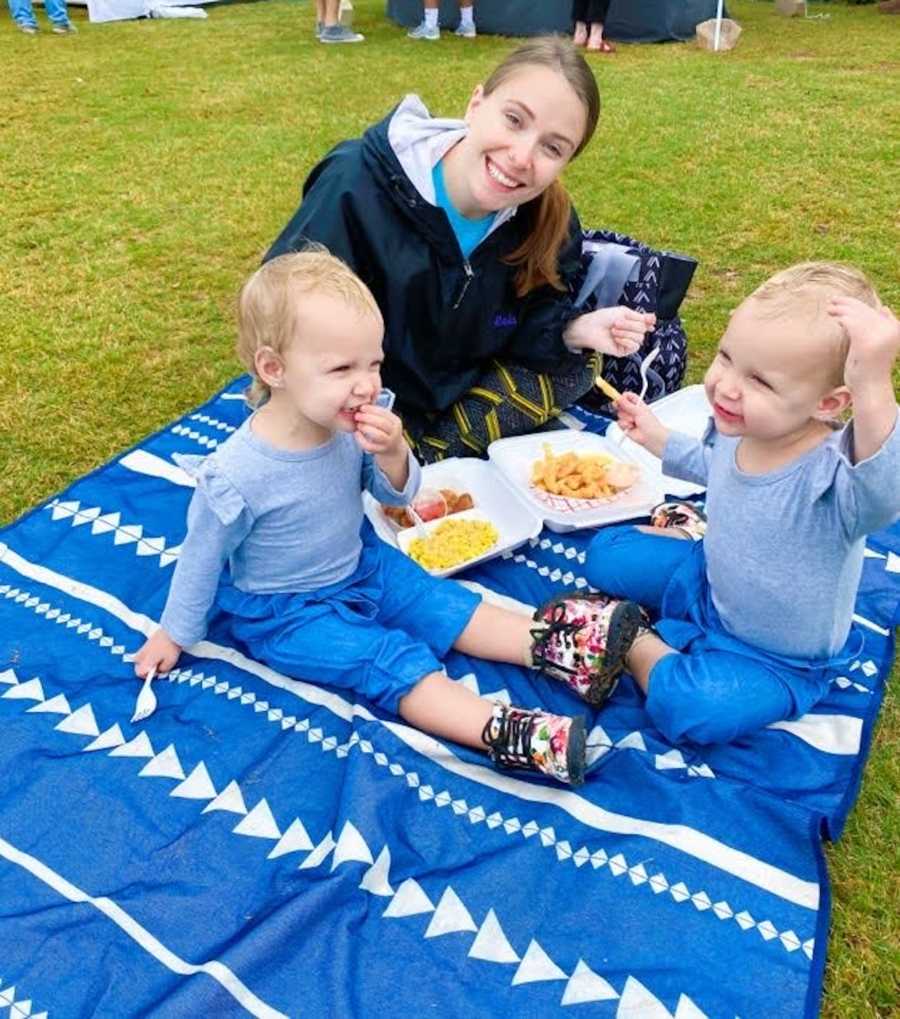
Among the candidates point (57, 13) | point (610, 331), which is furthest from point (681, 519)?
point (57, 13)

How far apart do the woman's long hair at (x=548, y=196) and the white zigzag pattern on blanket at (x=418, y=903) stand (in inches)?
60.0

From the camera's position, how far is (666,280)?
3.14 m

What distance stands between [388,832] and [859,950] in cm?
86

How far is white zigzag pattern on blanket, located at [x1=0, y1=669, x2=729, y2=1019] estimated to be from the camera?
1.54 metres

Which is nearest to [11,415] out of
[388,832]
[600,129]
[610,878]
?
[388,832]

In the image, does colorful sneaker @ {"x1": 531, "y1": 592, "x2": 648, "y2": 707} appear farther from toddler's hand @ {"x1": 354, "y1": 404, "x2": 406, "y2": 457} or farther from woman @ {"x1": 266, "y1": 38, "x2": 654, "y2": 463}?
woman @ {"x1": 266, "y1": 38, "x2": 654, "y2": 463}

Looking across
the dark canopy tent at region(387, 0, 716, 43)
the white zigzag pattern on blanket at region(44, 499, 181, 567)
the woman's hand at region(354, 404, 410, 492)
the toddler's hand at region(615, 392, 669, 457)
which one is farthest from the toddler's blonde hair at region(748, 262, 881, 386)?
the dark canopy tent at region(387, 0, 716, 43)

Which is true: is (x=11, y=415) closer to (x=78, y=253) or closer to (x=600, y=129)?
(x=78, y=253)

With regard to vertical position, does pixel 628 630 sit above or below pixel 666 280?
below

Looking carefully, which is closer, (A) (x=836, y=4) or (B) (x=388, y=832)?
(B) (x=388, y=832)

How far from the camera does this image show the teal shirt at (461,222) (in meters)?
2.52

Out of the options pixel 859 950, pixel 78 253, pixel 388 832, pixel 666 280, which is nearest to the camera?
pixel 859 950

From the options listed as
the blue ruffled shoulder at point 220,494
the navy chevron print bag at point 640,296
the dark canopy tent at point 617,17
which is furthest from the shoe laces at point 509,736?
the dark canopy tent at point 617,17

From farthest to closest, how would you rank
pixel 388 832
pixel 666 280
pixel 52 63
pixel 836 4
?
pixel 836 4 → pixel 52 63 → pixel 666 280 → pixel 388 832
